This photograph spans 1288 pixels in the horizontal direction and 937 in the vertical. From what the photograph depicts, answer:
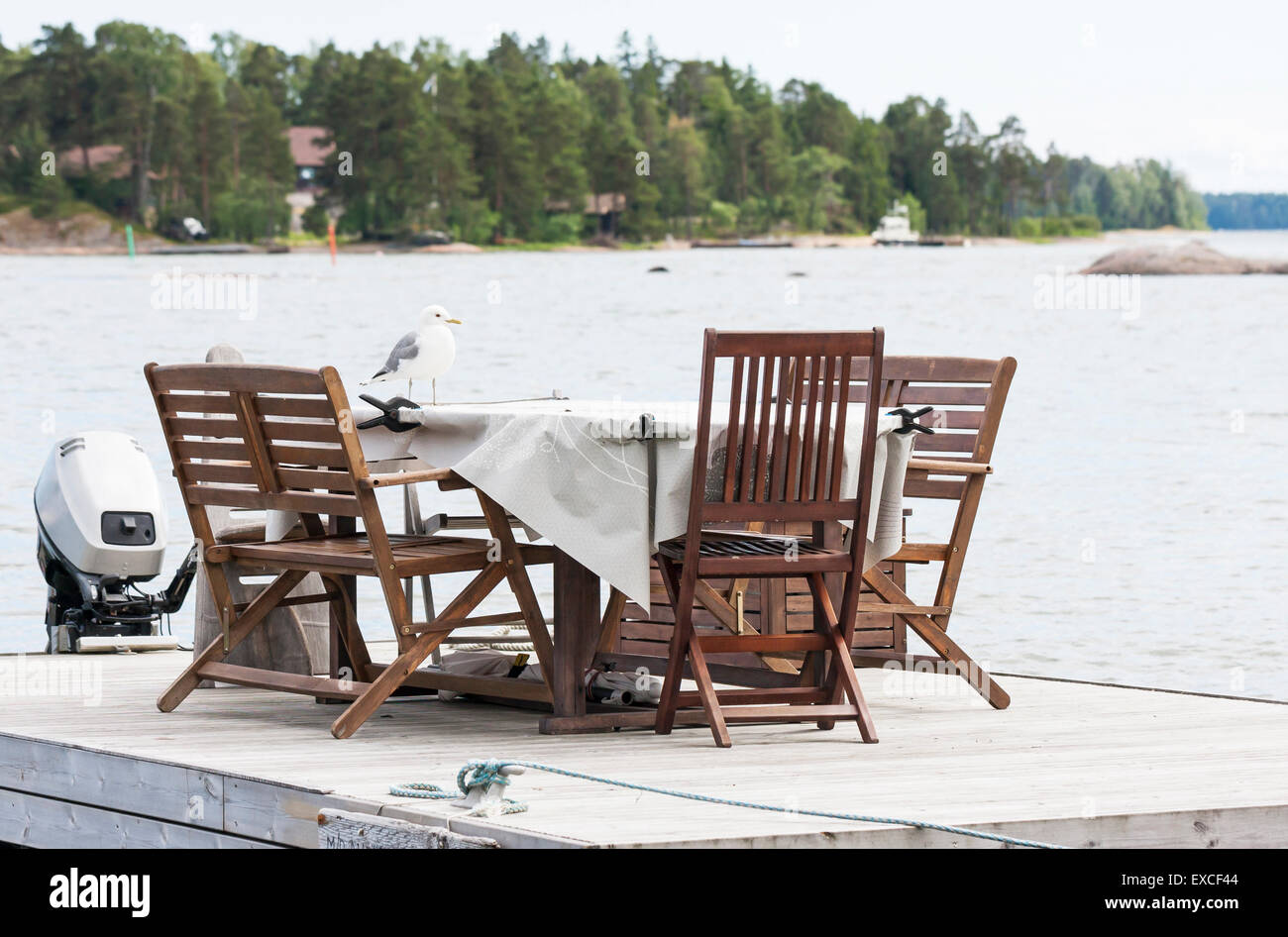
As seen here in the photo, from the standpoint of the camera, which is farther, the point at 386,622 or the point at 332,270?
the point at 332,270

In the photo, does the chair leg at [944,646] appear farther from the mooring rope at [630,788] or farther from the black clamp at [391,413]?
the mooring rope at [630,788]

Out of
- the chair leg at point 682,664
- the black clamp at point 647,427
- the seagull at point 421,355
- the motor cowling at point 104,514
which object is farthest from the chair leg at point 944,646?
the motor cowling at point 104,514

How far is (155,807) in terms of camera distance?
444 centimetres

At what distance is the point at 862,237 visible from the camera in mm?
128375

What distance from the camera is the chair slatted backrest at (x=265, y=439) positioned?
4.78m

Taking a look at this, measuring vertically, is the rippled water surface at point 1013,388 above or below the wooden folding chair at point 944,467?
below

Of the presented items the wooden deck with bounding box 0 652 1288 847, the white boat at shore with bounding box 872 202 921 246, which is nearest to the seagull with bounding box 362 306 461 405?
the wooden deck with bounding box 0 652 1288 847

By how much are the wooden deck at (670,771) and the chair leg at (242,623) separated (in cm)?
9

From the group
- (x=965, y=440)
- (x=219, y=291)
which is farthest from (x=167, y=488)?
(x=219, y=291)

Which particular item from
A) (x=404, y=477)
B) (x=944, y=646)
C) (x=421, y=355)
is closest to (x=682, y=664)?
(x=404, y=477)

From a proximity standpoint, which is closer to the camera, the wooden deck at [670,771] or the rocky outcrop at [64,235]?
the wooden deck at [670,771]

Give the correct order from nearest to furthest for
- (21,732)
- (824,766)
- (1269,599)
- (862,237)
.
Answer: (824,766) → (21,732) → (1269,599) → (862,237)

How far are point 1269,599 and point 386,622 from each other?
6.97 metres
